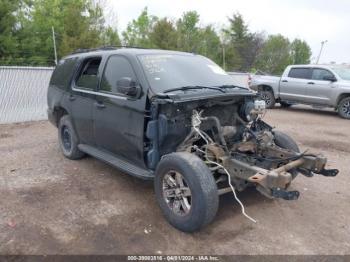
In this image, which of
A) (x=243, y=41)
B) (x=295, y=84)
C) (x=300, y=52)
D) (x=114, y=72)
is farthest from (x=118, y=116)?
(x=300, y=52)

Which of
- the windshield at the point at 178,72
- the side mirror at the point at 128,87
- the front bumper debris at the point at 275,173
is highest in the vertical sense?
the windshield at the point at 178,72

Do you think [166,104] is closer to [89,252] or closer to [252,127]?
[252,127]

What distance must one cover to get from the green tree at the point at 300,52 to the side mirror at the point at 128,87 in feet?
190

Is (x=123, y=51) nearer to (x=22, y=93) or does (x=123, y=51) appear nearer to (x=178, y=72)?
(x=178, y=72)

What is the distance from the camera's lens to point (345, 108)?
11844 mm

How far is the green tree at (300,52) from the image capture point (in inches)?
2328

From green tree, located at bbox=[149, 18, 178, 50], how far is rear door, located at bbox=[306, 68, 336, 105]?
49.4 ft

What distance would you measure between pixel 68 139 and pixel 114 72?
1996 millimetres

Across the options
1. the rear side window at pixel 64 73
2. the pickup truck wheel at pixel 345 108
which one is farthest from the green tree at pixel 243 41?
the rear side window at pixel 64 73

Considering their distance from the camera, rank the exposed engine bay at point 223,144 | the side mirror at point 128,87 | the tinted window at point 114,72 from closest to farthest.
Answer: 1. the exposed engine bay at point 223,144
2. the side mirror at point 128,87
3. the tinted window at point 114,72

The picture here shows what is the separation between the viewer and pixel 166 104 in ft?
13.0

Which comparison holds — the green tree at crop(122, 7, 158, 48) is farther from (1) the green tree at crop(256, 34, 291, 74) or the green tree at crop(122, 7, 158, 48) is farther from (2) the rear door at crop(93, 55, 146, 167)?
Answer: (2) the rear door at crop(93, 55, 146, 167)

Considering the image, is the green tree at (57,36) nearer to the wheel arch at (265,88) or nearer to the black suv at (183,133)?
the wheel arch at (265,88)

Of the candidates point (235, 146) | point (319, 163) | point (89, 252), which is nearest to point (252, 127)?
point (235, 146)
